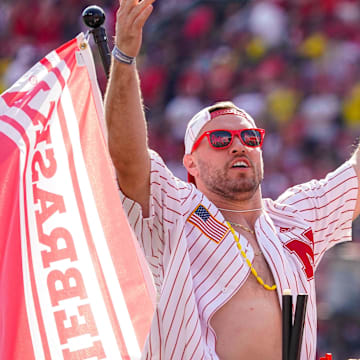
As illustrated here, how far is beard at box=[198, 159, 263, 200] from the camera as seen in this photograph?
11.5 feet

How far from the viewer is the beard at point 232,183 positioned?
11.5 feet

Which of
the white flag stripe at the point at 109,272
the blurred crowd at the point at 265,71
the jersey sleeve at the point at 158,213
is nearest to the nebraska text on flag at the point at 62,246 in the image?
the white flag stripe at the point at 109,272

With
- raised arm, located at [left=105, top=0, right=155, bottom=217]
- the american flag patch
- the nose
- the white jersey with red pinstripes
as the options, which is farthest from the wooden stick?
the nose

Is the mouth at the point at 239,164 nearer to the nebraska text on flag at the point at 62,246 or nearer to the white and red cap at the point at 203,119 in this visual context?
the white and red cap at the point at 203,119

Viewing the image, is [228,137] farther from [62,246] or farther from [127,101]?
[62,246]

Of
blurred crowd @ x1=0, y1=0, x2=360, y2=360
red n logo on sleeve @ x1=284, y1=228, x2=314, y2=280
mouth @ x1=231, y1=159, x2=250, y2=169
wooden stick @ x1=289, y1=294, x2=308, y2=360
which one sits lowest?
wooden stick @ x1=289, y1=294, x2=308, y2=360

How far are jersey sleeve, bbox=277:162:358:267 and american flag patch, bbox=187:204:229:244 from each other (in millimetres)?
422

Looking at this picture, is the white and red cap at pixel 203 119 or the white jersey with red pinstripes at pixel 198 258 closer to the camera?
the white jersey with red pinstripes at pixel 198 258

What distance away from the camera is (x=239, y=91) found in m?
9.04

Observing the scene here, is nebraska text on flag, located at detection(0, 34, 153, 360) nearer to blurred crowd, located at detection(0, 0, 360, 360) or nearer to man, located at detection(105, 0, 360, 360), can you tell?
man, located at detection(105, 0, 360, 360)

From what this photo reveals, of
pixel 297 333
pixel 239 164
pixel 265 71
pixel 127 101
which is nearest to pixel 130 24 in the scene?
pixel 127 101

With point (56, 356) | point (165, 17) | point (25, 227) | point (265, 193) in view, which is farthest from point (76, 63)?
point (165, 17)

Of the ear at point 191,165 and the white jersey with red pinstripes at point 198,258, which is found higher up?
the ear at point 191,165

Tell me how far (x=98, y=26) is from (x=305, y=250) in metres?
1.27
